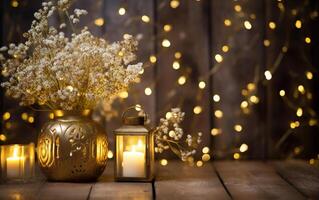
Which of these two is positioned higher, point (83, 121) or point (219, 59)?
point (219, 59)

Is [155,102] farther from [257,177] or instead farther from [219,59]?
[257,177]

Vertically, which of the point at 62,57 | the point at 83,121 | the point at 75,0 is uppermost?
the point at 75,0

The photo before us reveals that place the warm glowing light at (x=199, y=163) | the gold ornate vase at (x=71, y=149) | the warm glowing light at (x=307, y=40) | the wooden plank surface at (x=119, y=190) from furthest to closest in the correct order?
the warm glowing light at (x=307, y=40), the warm glowing light at (x=199, y=163), the gold ornate vase at (x=71, y=149), the wooden plank surface at (x=119, y=190)

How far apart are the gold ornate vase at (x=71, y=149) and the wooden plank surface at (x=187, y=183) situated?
21 cm

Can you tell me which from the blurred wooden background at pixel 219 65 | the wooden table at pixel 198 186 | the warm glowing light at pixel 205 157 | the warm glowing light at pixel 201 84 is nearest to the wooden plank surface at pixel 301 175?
the wooden table at pixel 198 186

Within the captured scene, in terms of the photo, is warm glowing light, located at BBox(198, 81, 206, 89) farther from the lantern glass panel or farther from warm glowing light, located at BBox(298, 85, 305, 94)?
the lantern glass panel

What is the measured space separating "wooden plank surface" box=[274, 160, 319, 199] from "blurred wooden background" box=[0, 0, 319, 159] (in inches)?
5.0

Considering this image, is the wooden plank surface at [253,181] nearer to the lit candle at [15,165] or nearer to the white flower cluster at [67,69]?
the white flower cluster at [67,69]

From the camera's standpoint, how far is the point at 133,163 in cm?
169

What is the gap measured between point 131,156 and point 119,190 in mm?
142

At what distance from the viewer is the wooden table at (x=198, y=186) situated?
1498 mm

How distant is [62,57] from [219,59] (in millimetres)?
690

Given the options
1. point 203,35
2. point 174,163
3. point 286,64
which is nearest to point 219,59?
point 203,35

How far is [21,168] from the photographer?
5.53 ft
